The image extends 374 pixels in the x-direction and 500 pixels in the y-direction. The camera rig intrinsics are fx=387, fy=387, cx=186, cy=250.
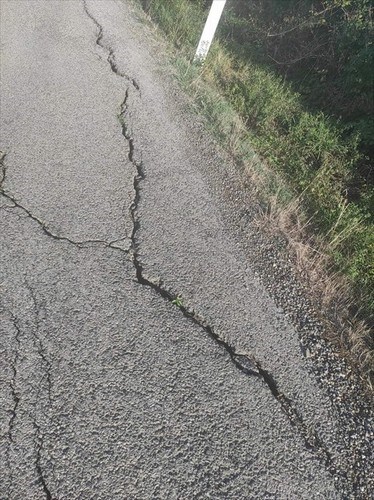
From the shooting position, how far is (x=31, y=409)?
1.88 m

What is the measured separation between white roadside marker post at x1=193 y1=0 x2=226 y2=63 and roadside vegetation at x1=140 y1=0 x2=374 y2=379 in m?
0.16

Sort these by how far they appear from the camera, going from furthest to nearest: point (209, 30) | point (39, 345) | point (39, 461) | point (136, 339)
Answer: point (209, 30) → point (136, 339) → point (39, 345) → point (39, 461)

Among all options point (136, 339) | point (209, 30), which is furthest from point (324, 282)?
point (209, 30)

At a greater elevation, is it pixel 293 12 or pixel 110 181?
pixel 293 12

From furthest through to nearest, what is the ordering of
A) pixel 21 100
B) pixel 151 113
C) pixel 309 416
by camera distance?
1. pixel 151 113
2. pixel 21 100
3. pixel 309 416

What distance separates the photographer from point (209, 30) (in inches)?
206

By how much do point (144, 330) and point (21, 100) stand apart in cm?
297

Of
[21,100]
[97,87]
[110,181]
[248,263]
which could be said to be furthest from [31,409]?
[97,87]

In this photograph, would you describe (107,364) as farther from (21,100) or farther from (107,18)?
(107,18)

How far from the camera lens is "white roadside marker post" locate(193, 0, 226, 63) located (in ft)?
16.3

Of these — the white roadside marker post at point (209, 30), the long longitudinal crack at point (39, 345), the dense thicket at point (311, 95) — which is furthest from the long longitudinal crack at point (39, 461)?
the white roadside marker post at point (209, 30)

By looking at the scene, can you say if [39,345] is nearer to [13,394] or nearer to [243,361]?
[13,394]

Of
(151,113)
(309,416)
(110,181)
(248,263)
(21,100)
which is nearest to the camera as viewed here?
(309,416)

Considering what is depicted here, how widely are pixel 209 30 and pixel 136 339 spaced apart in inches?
182
